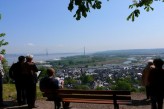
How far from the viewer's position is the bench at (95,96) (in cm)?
982

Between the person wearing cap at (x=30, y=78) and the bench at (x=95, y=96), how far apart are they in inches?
51.3

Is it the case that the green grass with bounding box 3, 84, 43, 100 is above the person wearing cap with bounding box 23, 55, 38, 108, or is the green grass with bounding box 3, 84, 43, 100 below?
below

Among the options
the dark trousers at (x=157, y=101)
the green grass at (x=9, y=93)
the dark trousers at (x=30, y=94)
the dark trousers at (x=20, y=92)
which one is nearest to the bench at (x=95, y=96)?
the dark trousers at (x=157, y=101)

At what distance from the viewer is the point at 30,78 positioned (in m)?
11.9

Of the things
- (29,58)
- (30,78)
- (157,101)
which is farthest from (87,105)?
(157,101)

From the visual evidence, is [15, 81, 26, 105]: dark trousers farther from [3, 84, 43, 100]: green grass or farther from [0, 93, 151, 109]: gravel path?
[3, 84, 43, 100]: green grass

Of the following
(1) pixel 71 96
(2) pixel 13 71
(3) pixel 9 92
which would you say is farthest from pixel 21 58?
(3) pixel 9 92

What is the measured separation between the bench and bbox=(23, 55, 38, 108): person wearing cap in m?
1.30

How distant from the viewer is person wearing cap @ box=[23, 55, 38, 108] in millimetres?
11758

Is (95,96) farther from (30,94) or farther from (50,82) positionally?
(30,94)

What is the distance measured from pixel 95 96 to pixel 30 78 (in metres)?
2.50

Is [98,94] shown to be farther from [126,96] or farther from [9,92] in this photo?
[9,92]

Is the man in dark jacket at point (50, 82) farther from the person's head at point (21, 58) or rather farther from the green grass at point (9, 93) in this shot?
the green grass at point (9, 93)

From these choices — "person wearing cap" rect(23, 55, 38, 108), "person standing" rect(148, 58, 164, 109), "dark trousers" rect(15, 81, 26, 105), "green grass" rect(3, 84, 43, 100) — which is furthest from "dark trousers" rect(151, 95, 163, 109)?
"green grass" rect(3, 84, 43, 100)
